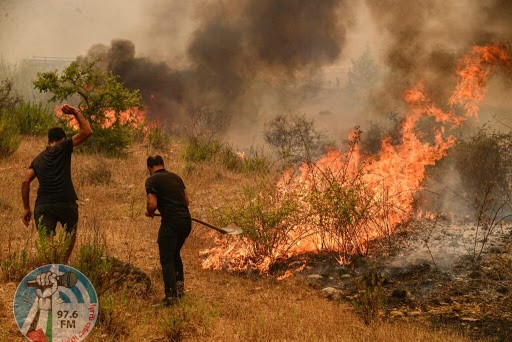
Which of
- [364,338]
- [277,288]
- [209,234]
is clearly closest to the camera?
[364,338]

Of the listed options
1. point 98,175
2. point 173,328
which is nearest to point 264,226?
point 173,328

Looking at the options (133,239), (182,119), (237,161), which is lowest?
(133,239)

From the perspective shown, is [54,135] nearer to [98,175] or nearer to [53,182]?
[53,182]

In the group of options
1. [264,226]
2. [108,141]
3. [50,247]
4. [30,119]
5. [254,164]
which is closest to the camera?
[50,247]

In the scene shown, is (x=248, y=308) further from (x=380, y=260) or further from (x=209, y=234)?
(x=209, y=234)

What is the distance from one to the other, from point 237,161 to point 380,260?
9.19 m

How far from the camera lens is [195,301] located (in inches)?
202

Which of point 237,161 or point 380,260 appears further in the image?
point 237,161

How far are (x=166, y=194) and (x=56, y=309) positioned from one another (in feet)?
5.42

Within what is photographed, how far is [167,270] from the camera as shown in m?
5.02

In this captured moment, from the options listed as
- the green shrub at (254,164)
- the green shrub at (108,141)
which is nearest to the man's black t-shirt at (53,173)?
the green shrub at (108,141)

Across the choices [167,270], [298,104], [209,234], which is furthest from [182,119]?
[167,270]

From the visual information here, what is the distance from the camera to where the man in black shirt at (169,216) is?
197 inches

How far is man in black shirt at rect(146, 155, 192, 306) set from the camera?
5000mm
